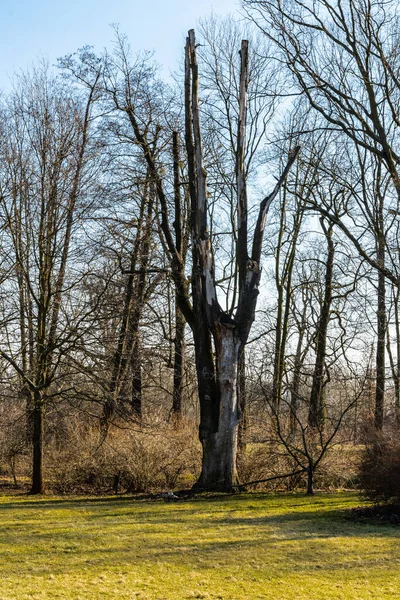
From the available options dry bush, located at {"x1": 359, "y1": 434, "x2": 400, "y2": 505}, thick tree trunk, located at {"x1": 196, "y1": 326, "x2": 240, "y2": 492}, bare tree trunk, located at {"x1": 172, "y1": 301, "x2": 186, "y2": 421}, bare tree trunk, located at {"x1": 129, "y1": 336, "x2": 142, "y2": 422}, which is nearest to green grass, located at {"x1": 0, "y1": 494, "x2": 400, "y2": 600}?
dry bush, located at {"x1": 359, "y1": 434, "x2": 400, "y2": 505}

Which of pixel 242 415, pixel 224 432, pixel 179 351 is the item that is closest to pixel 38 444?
pixel 224 432

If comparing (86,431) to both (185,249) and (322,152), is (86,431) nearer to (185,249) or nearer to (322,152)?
(185,249)

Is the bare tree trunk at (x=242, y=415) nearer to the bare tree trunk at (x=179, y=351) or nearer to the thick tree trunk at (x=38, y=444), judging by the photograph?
the bare tree trunk at (x=179, y=351)

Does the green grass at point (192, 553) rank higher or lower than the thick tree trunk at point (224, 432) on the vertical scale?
lower

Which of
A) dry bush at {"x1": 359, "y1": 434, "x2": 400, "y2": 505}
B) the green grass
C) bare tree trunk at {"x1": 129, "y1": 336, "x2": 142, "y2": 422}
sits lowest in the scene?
the green grass

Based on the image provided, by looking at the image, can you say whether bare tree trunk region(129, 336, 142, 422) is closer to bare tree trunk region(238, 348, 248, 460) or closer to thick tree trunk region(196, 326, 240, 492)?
bare tree trunk region(238, 348, 248, 460)

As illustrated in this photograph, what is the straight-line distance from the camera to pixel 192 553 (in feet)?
25.9

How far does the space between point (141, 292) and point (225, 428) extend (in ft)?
25.4

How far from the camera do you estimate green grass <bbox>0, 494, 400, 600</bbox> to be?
627 centimetres

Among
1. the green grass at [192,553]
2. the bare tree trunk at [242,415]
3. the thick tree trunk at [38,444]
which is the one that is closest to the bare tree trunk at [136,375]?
the bare tree trunk at [242,415]

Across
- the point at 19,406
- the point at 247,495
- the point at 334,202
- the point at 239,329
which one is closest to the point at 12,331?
the point at 19,406

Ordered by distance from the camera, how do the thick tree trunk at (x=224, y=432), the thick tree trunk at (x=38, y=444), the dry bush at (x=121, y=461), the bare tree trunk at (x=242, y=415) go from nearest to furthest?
the thick tree trunk at (x=38, y=444)
the thick tree trunk at (x=224, y=432)
the dry bush at (x=121, y=461)
the bare tree trunk at (x=242, y=415)

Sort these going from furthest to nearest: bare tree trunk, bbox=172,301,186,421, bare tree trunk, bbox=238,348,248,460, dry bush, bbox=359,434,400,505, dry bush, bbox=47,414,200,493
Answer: bare tree trunk, bbox=172,301,186,421 < bare tree trunk, bbox=238,348,248,460 < dry bush, bbox=47,414,200,493 < dry bush, bbox=359,434,400,505

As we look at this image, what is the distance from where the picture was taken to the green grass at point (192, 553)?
6.27m
